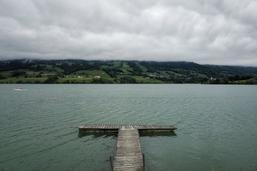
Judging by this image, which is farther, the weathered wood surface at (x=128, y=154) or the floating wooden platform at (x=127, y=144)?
the floating wooden platform at (x=127, y=144)

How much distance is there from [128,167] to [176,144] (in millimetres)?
11818

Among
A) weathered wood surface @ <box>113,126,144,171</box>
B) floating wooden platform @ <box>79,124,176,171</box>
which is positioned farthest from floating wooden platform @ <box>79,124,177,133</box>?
weathered wood surface @ <box>113,126,144,171</box>

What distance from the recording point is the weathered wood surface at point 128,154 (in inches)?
792

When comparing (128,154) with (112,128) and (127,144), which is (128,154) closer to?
(127,144)

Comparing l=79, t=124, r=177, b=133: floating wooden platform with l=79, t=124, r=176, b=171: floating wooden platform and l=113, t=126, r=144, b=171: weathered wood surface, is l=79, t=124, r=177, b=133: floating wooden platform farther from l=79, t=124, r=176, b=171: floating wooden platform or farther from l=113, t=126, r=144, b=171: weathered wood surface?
l=113, t=126, r=144, b=171: weathered wood surface

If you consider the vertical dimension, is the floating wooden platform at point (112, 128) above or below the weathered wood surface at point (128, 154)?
below

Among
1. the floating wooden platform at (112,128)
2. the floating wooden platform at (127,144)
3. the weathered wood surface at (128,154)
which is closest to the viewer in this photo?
the weathered wood surface at (128,154)

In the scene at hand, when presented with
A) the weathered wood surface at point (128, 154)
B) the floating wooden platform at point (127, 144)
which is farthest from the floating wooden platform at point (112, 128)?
the weathered wood surface at point (128, 154)

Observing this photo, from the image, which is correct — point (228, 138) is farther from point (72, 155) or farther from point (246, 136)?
point (72, 155)

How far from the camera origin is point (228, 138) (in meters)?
33.3

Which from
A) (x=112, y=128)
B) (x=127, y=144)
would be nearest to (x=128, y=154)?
(x=127, y=144)

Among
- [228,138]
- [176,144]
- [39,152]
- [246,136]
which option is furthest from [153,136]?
[39,152]

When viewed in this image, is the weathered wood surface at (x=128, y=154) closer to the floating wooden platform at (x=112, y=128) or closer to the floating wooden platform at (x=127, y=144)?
the floating wooden platform at (x=127, y=144)

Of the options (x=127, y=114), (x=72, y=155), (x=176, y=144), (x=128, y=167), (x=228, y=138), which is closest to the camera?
(x=128, y=167)
